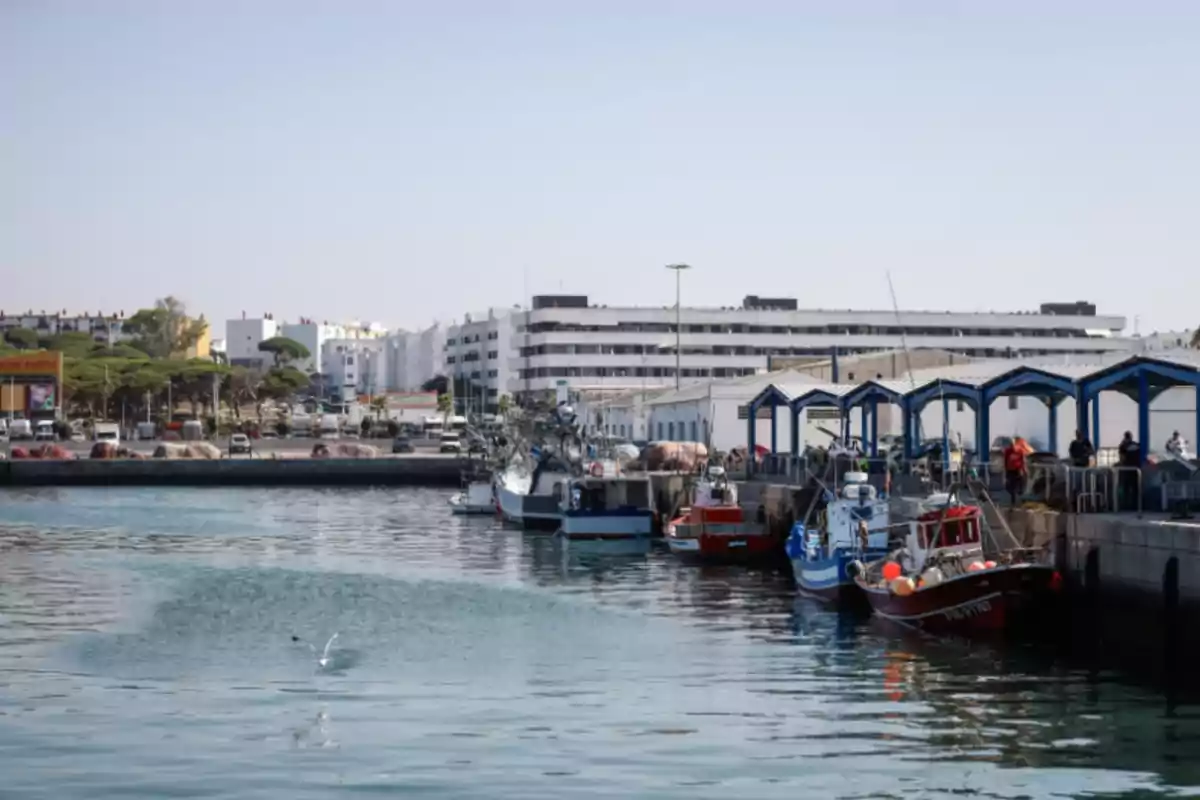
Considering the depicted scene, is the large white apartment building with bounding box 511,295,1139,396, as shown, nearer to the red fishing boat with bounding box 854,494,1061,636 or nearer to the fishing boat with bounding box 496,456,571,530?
the fishing boat with bounding box 496,456,571,530

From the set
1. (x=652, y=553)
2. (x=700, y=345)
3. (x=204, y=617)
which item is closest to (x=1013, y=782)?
(x=204, y=617)

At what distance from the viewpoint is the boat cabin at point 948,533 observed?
140ft

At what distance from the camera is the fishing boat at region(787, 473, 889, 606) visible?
47.2 m

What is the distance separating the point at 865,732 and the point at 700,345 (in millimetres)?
145182

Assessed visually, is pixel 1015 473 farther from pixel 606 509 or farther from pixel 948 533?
pixel 606 509

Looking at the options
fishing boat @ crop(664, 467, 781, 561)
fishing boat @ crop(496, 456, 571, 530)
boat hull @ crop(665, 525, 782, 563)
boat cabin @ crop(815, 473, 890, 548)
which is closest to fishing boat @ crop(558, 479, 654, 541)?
fishing boat @ crop(496, 456, 571, 530)

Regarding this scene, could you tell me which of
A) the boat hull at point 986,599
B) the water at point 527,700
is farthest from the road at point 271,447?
the boat hull at point 986,599

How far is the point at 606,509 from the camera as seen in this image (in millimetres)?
71750

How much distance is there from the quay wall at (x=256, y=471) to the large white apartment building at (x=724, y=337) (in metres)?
45.4

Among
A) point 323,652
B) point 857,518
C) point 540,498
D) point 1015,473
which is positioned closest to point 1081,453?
point 1015,473

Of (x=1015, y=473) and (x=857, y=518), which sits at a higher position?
(x=1015, y=473)

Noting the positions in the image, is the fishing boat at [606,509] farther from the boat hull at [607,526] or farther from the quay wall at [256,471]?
the quay wall at [256,471]

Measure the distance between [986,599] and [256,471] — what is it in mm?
93808

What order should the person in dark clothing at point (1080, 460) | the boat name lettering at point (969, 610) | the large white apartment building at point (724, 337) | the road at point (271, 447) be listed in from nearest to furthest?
the boat name lettering at point (969, 610), the person in dark clothing at point (1080, 460), the road at point (271, 447), the large white apartment building at point (724, 337)
